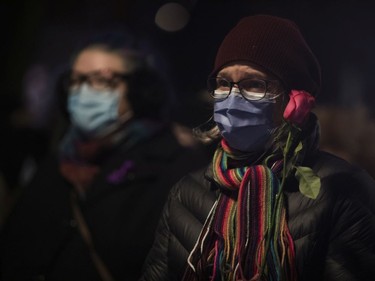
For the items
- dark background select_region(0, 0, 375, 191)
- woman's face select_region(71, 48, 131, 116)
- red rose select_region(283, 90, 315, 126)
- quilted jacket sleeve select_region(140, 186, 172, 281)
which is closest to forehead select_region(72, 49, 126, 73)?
woman's face select_region(71, 48, 131, 116)

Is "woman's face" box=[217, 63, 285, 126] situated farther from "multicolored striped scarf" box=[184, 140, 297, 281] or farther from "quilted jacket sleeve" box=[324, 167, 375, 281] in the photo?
"quilted jacket sleeve" box=[324, 167, 375, 281]

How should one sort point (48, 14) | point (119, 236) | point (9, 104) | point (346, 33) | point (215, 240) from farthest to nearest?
1. point (48, 14)
2. point (9, 104)
3. point (119, 236)
4. point (346, 33)
5. point (215, 240)

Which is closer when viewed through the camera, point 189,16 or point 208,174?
point 208,174

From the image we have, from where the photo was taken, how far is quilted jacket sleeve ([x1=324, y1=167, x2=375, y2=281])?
168 centimetres

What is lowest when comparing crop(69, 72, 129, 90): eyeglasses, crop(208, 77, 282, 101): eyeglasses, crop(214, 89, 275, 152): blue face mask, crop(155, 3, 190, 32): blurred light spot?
crop(69, 72, 129, 90): eyeglasses

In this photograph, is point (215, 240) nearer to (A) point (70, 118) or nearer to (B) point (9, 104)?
(A) point (70, 118)

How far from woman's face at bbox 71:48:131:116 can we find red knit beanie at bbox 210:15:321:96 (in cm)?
105

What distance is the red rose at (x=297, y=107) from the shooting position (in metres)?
1.75

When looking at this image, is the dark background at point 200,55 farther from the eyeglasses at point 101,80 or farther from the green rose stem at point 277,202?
the green rose stem at point 277,202

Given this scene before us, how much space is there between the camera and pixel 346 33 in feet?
7.90

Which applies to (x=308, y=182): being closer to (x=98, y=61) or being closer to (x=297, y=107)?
(x=297, y=107)

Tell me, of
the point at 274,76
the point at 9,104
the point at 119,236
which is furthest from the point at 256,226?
the point at 9,104

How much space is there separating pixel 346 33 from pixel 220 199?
3.11ft

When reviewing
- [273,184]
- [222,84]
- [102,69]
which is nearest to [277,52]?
[222,84]
